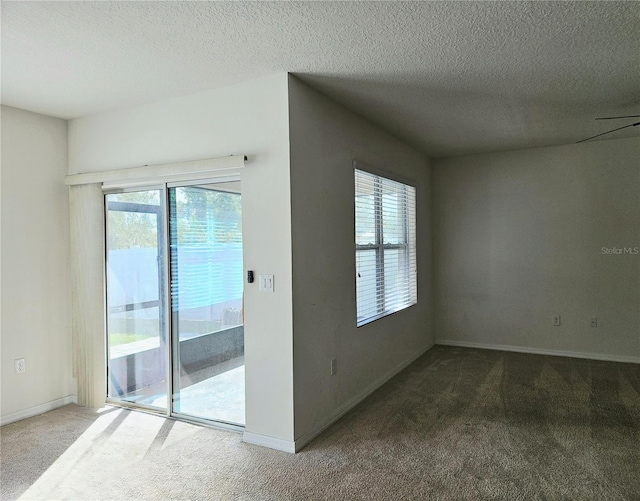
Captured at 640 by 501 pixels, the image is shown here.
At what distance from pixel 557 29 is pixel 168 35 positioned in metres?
2.09

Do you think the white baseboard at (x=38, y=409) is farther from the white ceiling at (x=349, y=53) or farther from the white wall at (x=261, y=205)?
the white ceiling at (x=349, y=53)

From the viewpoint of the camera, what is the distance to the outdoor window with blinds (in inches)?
161

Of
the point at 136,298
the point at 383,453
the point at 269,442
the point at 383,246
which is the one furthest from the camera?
the point at 383,246

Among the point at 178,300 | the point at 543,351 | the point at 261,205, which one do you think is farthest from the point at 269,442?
the point at 543,351

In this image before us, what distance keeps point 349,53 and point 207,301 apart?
2.07m

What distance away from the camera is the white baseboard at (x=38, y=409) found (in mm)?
3506

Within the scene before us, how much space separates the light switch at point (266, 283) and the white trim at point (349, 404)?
3.40ft

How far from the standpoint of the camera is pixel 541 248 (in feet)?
17.7

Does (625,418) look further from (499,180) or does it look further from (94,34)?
(94,34)

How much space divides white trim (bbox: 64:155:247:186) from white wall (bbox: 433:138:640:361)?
12.2ft

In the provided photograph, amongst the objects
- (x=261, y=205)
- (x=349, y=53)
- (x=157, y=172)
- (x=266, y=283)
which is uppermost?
(x=349, y=53)

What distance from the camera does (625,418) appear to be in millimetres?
3359

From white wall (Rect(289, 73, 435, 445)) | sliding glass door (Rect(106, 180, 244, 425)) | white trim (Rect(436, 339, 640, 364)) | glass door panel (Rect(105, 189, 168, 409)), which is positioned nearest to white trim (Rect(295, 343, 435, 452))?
white wall (Rect(289, 73, 435, 445))

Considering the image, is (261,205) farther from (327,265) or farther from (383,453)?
(383,453)
